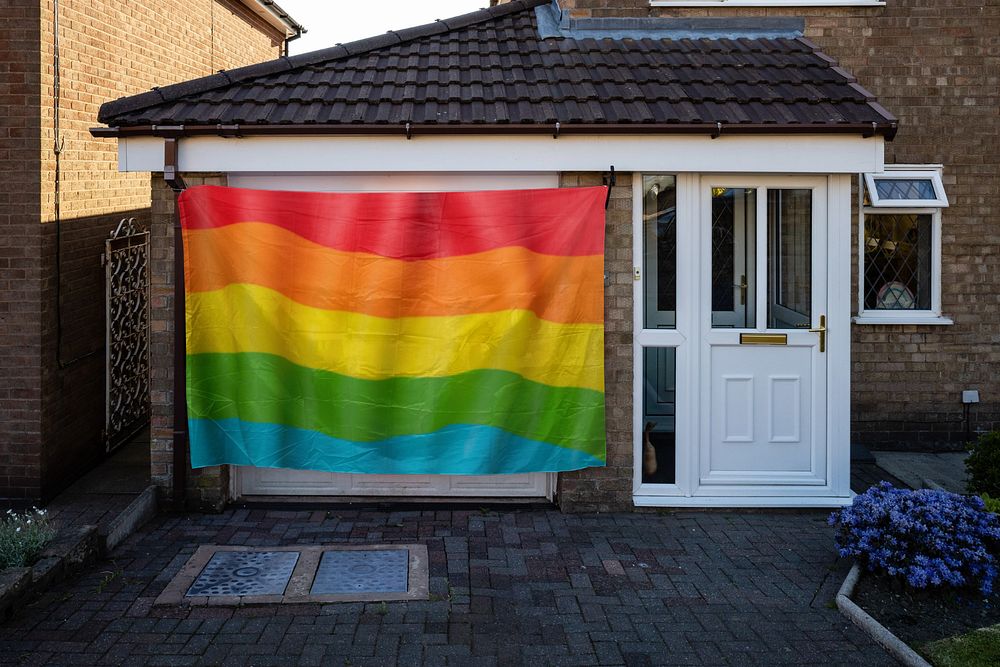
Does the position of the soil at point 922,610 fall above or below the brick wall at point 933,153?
below

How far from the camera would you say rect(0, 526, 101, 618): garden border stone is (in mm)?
6070

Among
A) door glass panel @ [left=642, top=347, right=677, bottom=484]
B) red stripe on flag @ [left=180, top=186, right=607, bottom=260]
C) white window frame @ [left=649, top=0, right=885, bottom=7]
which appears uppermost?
white window frame @ [left=649, top=0, right=885, bottom=7]

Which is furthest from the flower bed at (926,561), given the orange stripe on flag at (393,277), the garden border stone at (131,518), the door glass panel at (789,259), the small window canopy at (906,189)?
the garden border stone at (131,518)

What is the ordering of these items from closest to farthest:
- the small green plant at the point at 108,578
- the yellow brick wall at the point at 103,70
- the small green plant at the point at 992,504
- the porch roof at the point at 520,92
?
the small green plant at the point at 108,578, the small green plant at the point at 992,504, the porch roof at the point at 520,92, the yellow brick wall at the point at 103,70

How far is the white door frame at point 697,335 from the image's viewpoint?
805cm

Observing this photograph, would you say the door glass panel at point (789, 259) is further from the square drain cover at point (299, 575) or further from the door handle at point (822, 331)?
the square drain cover at point (299, 575)

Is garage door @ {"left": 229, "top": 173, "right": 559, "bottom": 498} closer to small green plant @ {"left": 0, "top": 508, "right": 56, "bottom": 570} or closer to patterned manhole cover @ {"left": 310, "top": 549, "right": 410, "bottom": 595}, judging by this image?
patterned manhole cover @ {"left": 310, "top": 549, "right": 410, "bottom": 595}

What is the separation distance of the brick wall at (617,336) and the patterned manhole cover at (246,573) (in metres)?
2.39

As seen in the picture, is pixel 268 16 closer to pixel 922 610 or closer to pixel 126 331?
pixel 126 331

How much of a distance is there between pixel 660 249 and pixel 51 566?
503 centimetres

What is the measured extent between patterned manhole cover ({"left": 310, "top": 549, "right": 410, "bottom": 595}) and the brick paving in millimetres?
229

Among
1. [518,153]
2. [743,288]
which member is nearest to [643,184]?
[518,153]

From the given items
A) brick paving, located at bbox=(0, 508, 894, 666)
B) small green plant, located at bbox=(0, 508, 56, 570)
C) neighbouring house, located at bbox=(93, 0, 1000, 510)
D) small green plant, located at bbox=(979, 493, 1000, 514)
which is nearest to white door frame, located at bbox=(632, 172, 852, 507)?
neighbouring house, located at bbox=(93, 0, 1000, 510)

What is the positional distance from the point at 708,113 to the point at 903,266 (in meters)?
3.94
